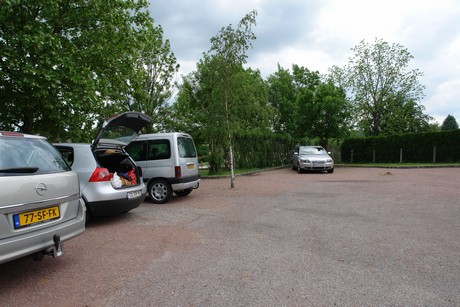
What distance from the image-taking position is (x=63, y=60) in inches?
333

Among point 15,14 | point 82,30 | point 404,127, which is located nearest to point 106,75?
point 82,30

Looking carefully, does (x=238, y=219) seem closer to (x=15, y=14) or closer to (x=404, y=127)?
(x=15, y=14)

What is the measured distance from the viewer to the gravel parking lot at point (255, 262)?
2.92 m

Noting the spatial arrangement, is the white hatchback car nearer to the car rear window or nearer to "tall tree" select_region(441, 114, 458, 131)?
the car rear window

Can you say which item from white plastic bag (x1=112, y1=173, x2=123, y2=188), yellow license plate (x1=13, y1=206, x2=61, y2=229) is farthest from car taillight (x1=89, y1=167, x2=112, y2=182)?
yellow license plate (x1=13, y1=206, x2=61, y2=229)

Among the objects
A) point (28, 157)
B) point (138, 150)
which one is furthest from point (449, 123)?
point (28, 157)

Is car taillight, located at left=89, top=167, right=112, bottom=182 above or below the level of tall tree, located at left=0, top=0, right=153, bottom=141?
below

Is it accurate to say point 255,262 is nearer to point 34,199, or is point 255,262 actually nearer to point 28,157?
point 34,199

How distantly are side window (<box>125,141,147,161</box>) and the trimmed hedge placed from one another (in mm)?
22152

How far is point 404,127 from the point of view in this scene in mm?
34156

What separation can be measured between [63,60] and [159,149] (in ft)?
12.5

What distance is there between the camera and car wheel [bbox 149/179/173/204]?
822 cm

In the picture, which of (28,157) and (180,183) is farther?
(180,183)

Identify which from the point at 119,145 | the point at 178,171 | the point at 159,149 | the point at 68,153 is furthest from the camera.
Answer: the point at 159,149
